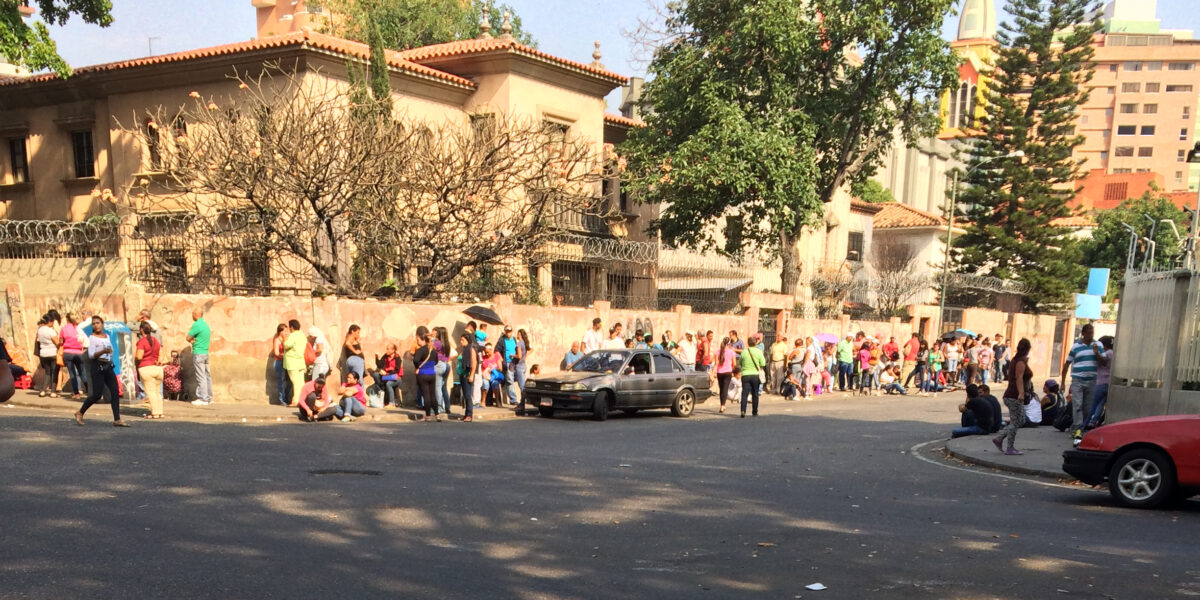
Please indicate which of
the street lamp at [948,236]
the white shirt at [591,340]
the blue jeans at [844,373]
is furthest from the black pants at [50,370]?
the street lamp at [948,236]

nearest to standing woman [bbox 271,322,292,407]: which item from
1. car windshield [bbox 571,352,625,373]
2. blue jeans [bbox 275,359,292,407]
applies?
blue jeans [bbox 275,359,292,407]

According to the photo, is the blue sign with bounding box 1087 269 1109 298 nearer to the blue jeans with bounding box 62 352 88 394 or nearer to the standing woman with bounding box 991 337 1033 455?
the standing woman with bounding box 991 337 1033 455

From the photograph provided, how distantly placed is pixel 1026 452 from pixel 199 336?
14.0 meters

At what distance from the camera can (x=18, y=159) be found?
96.0 feet

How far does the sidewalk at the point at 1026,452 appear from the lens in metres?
12.2

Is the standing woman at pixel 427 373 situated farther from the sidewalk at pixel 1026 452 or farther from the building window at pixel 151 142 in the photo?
the building window at pixel 151 142

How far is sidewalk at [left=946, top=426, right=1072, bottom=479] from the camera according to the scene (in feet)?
40.0

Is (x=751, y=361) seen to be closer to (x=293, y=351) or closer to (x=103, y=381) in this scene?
(x=293, y=351)

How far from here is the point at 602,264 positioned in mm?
24266

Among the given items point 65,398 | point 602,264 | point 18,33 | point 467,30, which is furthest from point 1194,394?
point 467,30

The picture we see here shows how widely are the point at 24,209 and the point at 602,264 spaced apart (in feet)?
62.3

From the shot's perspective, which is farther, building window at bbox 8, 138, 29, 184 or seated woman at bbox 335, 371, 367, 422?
building window at bbox 8, 138, 29, 184

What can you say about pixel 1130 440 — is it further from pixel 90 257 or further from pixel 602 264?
pixel 90 257

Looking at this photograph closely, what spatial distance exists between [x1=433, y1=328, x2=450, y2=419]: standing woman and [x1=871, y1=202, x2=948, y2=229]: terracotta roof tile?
128ft
